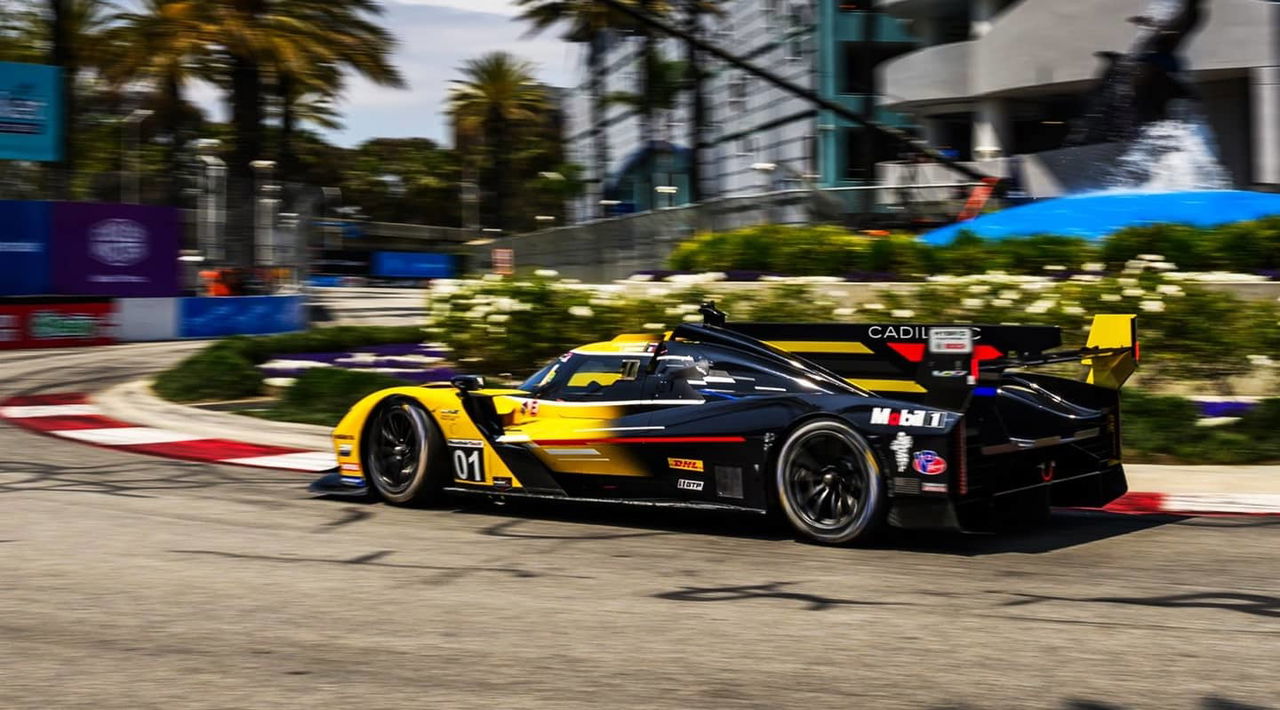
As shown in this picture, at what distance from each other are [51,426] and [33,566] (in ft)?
24.7

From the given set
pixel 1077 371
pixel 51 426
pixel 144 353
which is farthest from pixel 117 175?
pixel 1077 371

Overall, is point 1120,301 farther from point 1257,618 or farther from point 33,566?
point 33,566

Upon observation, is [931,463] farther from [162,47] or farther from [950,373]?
[162,47]

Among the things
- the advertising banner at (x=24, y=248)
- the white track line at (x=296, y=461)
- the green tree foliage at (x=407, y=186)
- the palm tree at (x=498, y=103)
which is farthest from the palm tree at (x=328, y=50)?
the green tree foliage at (x=407, y=186)

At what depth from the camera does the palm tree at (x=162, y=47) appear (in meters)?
27.4

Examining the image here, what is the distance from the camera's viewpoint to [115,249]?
26562 millimetres

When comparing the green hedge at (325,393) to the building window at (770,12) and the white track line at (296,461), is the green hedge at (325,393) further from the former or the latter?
the building window at (770,12)

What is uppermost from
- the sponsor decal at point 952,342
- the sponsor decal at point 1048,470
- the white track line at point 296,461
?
the sponsor decal at point 952,342

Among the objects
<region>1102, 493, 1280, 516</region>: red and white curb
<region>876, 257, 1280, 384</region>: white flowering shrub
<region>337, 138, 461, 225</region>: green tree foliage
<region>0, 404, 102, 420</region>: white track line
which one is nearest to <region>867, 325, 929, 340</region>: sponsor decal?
<region>1102, 493, 1280, 516</region>: red and white curb

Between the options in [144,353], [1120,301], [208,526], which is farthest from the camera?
[144,353]

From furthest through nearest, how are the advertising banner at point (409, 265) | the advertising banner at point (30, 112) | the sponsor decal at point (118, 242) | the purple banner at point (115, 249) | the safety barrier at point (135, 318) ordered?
the advertising banner at point (409, 265), the advertising banner at point (30, 112), the sponsor decal at point (118, 242), the purple banner at point (115, 249), the safety barrier at point (135, 318)

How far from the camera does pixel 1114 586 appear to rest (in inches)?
231

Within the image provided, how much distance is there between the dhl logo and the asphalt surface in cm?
38

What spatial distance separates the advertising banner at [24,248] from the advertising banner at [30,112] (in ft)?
16.3
